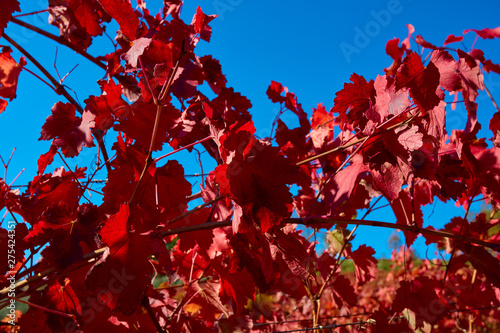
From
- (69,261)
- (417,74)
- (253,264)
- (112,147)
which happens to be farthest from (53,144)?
(417,74)

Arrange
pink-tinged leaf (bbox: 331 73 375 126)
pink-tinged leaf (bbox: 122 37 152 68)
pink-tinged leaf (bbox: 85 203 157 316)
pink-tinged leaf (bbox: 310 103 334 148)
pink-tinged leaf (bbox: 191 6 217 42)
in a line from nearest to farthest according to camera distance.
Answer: pink-tinged leaf (bbox: 85 203 157 316), pink-tinged leaf (bbox: 122 37 152 68), pink-tinged leaf (bbox: 331 73 375 126), pink-tinged leaf (bbox: 191 6 217 42), pink-tinged leaf (bbox: 310 103 334 148)

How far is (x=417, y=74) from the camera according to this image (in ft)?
2.99

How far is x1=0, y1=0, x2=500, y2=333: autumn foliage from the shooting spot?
2.81 feet

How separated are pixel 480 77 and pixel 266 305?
1.69 meters

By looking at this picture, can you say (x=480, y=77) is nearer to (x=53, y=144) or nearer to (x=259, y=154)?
(x=259, y=154)

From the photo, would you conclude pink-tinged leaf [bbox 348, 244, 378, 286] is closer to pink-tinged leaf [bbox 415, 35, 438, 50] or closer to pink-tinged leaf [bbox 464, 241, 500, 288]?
pink-tinged leaf [bbox 464, 241, 500, 288]

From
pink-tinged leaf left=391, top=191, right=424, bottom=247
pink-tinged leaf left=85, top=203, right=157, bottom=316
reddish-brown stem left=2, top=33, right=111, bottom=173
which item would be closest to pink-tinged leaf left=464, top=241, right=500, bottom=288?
pink-tinged leaf left=391, top=191, right=424, bottom=247

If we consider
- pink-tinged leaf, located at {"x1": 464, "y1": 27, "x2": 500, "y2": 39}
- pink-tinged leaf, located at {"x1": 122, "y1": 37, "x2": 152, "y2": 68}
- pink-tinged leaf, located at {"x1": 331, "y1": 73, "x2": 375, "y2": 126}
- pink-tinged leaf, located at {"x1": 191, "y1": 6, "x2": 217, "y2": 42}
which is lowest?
pink-tinged leaf, located at {"x1": 331, "y1": 73, "x2": 375, "y2": 126}

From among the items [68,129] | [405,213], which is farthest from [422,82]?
[68,129]

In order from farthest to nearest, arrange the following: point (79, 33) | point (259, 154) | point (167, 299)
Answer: point (167, 299) < point (79, 33) < point (259, 154)

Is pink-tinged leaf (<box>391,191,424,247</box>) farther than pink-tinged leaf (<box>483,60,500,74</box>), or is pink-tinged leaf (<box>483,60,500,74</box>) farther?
pink-tinged leaf (<box>483,60,500,74</box>)

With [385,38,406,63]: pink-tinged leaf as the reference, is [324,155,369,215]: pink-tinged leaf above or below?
below

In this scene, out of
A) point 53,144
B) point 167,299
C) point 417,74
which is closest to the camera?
point 417,74

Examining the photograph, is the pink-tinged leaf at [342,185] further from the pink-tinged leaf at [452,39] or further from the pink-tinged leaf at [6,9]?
the pink-tinged leaf at [6,9]
